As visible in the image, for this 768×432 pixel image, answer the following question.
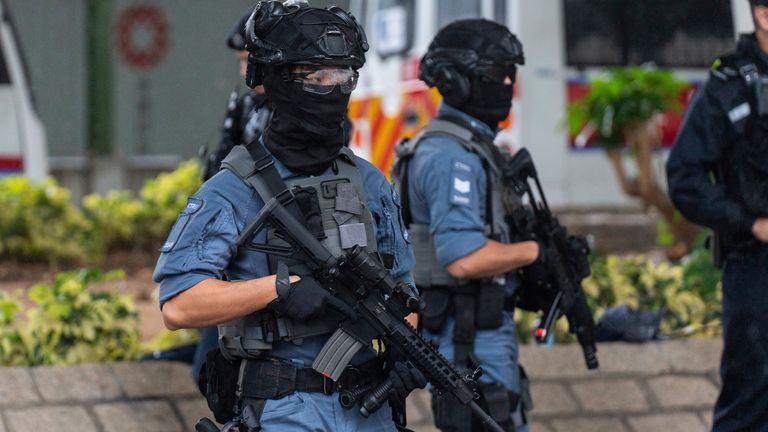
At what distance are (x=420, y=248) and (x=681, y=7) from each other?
6.57 metres

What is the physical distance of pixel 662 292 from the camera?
7.49 meters

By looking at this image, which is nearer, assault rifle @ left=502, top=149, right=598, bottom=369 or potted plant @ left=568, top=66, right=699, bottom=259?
assault rifle @ left=502, top=149, right=598, bottom=369

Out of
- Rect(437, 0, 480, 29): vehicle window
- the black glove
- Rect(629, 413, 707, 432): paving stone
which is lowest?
Rect(629, 413, 707, 432): paving stone

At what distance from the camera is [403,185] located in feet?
16.4

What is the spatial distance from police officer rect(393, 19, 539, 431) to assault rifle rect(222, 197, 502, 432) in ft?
3.57

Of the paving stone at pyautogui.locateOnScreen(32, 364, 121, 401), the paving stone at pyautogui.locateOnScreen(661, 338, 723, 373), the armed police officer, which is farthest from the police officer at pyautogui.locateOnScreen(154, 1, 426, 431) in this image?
the paving stone at pyautogui.locateOnScreen(661, 338, 723, 373)

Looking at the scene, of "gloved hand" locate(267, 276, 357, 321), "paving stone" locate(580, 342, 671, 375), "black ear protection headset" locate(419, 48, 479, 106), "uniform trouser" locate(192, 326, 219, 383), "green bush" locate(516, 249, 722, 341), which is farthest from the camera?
"green bush" locate(516, 249, 722, 341)

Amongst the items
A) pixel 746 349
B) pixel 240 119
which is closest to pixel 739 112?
pixel 746 349

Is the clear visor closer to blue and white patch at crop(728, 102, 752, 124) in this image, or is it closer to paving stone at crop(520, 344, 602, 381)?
blue and white patch at crop(728, 102, 752, 124)

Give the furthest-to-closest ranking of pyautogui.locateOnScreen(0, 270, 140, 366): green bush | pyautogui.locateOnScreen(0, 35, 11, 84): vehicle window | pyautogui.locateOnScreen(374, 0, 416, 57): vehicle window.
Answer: pyautogui.locateOnScreen(0, 35, 11, 84): vehicle window
pyautogui.locateOnScreen(374, 0, 416, 57): vehicle window
pyautogui.locateOnScreen(0, 270, 140, 366): green bush

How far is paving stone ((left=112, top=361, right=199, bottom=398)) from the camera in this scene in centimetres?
602

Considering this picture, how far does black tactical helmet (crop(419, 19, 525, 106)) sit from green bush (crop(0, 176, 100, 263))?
466 cm

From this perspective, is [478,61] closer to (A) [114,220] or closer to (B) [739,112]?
(B) [739,112]

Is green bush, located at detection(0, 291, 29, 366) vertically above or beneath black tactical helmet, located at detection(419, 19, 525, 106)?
beneath
